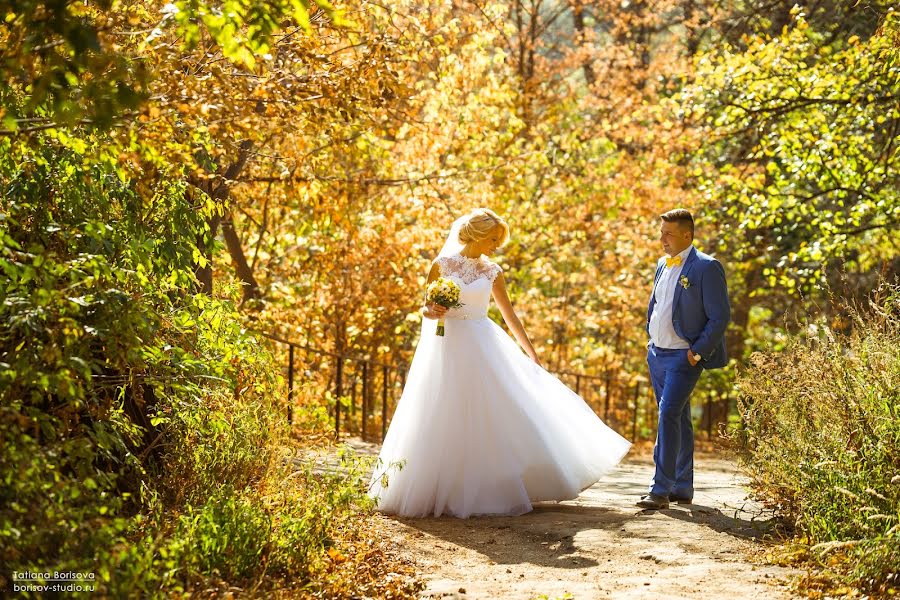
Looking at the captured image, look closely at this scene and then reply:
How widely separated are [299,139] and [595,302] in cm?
Answer: 1151

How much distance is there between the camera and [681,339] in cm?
713

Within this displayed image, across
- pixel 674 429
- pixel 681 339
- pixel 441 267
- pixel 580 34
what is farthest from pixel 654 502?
pixel 580 34

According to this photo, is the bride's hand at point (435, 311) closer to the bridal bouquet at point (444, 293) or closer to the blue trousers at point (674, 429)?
the bridal bouquet at point (444, 293)

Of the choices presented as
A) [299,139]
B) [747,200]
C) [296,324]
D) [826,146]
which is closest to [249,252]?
[296,324]

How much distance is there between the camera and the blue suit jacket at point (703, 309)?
693cm

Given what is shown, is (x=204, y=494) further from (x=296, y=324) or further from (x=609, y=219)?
(x=609, y=219)

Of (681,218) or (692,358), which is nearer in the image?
(692,358)

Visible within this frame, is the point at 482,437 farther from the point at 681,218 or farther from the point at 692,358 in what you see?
the point at 681,218

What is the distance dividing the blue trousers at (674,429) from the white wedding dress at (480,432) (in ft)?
1.23

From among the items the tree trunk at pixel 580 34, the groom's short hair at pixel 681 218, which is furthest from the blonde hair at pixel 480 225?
the tree trunk at pixel 580 34

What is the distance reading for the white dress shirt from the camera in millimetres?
7172

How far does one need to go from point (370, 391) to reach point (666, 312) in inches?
336

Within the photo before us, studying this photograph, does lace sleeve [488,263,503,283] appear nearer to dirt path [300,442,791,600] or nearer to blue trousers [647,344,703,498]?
blue trousers [647,344,703,498]

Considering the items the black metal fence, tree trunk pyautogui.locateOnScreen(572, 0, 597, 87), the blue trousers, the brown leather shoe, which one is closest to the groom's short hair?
the blue trousers
